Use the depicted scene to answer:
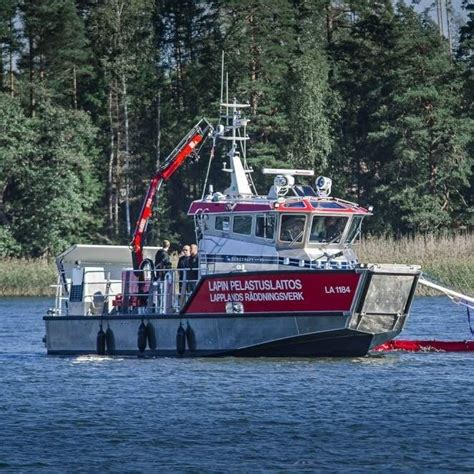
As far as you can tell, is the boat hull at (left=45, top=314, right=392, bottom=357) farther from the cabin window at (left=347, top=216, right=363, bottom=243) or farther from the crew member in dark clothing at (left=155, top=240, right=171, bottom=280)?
the cabin window at (left=347, top=216, right=363, bottom=243)

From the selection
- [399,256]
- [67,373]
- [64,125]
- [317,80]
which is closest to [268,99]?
[317,80]

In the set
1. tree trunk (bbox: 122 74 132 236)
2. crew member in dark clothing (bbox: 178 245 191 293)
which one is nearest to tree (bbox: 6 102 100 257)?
tree trunk (bbox: 122 74 132 236)

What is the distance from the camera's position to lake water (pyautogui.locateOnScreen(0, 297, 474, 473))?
71.5 feet

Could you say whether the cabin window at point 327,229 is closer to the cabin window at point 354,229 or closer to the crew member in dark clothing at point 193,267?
the cabin window at point 354,229

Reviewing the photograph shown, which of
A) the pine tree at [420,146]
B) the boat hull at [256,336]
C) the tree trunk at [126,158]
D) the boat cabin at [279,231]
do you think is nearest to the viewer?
the boat hull at [256,336]

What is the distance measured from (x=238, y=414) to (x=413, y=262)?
2912 cm

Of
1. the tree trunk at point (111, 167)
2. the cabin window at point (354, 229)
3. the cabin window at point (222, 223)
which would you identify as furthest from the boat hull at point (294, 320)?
the tree trunk at point (111, 167)

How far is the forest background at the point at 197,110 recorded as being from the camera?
7550 cm

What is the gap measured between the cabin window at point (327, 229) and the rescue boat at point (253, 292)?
2 centimetres

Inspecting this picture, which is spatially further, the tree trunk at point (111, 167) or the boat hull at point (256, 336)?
the tree trunk at point (111, 167)

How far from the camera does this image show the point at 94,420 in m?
25.3

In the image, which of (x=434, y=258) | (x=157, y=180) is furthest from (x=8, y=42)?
(x=157, y=180)

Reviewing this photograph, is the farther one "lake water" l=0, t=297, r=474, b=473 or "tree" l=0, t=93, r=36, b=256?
"tree" l=0, t=93, r=36, b=256

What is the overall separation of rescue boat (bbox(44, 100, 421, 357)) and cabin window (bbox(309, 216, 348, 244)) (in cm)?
2
